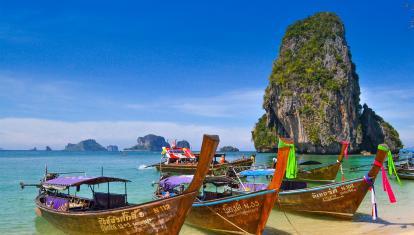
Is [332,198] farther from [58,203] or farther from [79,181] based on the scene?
[58,203]

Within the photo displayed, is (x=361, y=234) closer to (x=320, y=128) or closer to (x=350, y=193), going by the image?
(x=350, y=193)

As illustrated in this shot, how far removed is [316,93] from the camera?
7888 centimetres

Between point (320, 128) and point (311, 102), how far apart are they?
6.03m

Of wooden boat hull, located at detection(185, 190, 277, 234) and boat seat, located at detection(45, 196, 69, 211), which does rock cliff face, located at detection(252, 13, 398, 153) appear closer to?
boat seat, located at detection(45, 196, 69, 211)

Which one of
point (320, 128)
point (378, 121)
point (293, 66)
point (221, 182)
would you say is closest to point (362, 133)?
point (378, 121)

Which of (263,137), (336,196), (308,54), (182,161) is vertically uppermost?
(308,54)

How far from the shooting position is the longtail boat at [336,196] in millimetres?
12539

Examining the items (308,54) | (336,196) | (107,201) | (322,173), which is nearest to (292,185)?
(336,196)

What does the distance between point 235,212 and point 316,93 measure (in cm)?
7212

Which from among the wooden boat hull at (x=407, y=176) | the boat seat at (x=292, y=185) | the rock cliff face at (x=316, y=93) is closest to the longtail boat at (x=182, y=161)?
the wooden boat hull at (x=407, y=176)

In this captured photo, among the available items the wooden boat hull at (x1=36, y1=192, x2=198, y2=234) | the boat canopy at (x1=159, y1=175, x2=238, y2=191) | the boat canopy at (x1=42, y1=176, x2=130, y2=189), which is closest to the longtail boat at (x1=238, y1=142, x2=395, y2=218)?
the boat canopy at (x1=159, y1=175, x2=238, y2=191)

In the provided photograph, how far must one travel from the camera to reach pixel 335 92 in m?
77.8

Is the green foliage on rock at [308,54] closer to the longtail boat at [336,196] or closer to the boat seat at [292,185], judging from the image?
the boat seat at [292,185]

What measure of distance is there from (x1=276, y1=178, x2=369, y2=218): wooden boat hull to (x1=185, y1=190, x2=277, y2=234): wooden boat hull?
4.06 m
